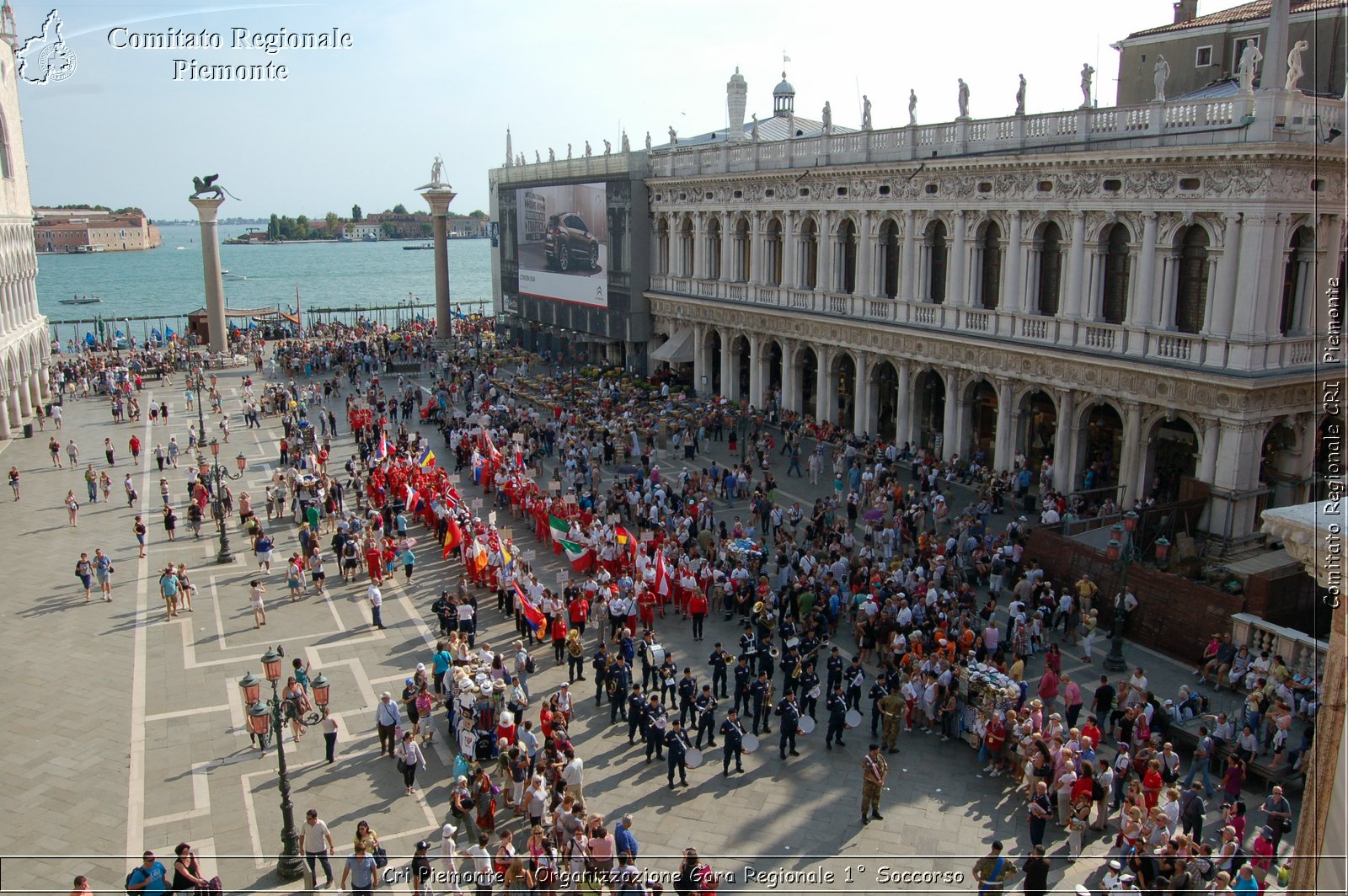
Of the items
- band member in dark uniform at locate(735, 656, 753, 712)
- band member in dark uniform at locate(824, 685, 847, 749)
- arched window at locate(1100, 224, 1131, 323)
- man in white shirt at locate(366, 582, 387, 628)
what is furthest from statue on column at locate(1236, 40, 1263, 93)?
man in white shirt at locate(366, 582, 387, 628)

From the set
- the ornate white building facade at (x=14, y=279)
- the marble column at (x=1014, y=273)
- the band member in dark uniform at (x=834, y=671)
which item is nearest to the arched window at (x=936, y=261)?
the marble column at (x=1014, y=273)

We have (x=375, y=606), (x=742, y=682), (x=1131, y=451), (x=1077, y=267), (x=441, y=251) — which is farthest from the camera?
(x=441, y=251)

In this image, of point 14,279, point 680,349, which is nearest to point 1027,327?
point 680,349

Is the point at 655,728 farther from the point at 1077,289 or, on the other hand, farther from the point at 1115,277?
the point at 1115,277

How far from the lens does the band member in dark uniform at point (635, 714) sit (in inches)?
666

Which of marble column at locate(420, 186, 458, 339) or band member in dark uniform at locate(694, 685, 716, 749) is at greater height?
marble column at locate(420, 186, 458, 339)

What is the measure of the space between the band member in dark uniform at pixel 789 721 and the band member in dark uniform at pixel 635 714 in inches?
90.4

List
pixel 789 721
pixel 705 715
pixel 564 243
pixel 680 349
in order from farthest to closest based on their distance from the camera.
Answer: pixel 564 243, pixel 680 349, pixel 705 715, pixel 789 721

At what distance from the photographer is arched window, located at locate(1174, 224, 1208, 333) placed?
25406 millimetres

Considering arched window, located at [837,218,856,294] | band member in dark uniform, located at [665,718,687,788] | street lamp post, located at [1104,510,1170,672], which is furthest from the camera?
arched window, located at [837,218,856,294]

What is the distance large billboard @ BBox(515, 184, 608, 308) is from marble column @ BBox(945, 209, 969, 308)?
2284 centimetres

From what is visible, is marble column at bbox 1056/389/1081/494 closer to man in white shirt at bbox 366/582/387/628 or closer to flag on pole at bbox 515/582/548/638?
flag on pole at bbox 515/582/548/638

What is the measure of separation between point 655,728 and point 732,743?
4.22 ft

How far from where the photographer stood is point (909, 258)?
111ft
